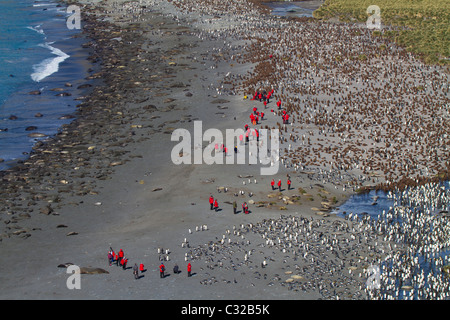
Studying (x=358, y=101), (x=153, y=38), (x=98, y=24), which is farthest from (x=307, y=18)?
(x=358, y=101)

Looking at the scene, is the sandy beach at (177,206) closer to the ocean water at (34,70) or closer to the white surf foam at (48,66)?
the ocean water at (34,70)

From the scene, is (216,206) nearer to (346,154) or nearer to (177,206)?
(177,206)

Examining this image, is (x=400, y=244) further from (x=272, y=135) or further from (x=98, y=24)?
(x=98, y=24)
